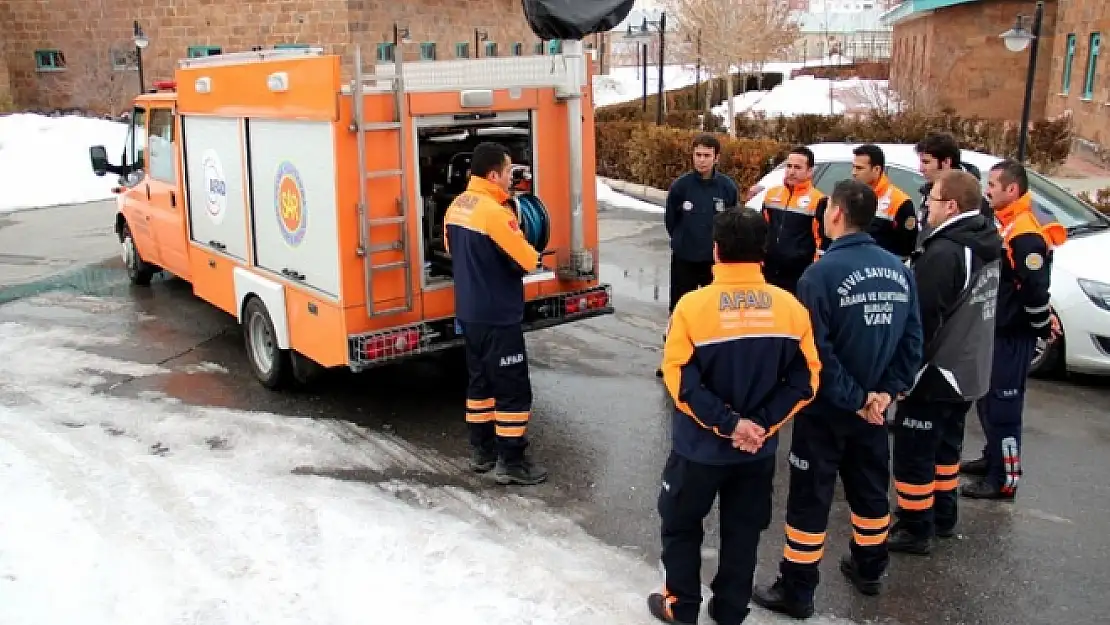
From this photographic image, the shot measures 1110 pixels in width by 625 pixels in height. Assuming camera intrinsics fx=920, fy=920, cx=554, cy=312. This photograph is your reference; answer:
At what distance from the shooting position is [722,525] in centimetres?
362

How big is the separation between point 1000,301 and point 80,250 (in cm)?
1206

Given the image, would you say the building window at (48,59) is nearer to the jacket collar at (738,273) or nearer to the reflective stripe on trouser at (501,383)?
the reflective stripe on trouser at (501,383)

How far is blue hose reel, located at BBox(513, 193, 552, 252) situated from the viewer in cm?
581

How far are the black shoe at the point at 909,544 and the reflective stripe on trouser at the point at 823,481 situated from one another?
0.59m

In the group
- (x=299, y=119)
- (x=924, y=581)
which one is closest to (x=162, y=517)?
(x=299, y=119)

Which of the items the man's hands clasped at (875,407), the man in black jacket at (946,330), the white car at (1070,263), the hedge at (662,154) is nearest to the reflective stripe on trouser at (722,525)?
the man's hands clasped at (875,407)

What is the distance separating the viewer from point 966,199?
4156 mm

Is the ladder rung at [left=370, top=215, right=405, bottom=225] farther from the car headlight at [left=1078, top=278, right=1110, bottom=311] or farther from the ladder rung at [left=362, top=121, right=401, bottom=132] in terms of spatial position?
the car headlight at [left=1078, top=278, right=1110, bottom=311]

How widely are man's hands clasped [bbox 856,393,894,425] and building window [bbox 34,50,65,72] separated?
114ft

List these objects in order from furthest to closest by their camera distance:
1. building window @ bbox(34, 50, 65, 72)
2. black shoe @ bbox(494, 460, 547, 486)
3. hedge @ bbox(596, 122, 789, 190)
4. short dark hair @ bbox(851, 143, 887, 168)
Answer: building window @ bbox(34, 50, 65, 72) → hedge @ bbox(596, 122, 789, 190) → short dark hair @ bbox(851, 143, 887, 168) → black shoe @ bbox(494, 460, 547, 486)

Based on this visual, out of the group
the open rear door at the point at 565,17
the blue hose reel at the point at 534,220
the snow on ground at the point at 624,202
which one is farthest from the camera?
the snow on ground at the point at 624,202

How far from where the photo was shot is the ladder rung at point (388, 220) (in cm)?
556

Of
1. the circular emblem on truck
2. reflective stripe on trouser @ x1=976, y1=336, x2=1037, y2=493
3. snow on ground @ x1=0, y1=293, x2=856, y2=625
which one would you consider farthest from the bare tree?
snow on ground @ x1=0, y1=293, x2=856, y2=625

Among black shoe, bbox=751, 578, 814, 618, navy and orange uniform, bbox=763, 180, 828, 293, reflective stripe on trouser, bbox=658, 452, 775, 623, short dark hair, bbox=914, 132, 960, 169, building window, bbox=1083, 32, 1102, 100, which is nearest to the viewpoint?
reflective stripe on trouser, bbox=658, 452, 775, 623
